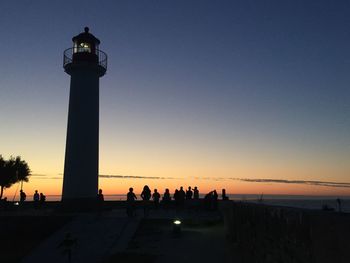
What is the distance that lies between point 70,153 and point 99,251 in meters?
8.64

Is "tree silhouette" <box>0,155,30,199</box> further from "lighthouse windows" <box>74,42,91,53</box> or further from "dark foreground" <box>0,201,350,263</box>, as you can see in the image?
"lighthouse windows" <box>74,42,91,53</box>

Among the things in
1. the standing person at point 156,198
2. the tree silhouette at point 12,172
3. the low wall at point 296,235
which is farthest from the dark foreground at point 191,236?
the tree silhouette at point 12,172

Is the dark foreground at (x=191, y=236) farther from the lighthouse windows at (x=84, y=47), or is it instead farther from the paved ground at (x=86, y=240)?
the lighthouse windows at (x=84, y=47)

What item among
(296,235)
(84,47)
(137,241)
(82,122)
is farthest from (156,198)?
(296,235)

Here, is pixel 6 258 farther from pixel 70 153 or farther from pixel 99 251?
pixel 70 153

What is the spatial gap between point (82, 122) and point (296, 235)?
66.6 feet

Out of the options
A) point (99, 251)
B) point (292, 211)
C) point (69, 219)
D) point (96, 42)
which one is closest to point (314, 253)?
point (292, 211)

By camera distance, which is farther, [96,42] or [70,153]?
[96,42]

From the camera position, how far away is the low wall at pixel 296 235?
12.4 ft

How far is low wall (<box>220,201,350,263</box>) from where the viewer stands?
3.77 metres

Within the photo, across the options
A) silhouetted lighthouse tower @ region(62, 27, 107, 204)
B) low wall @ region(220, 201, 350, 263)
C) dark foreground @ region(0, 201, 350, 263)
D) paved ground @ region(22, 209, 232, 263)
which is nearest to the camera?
low wall @ region(220, 201, 350, 263)

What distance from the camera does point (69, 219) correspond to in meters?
20.8

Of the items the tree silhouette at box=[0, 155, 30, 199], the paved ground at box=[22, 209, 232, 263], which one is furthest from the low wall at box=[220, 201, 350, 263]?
the tree silhouette at box=[0, 155, 30, 199]

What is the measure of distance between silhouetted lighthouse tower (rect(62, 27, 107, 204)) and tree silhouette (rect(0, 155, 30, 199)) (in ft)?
44.1
